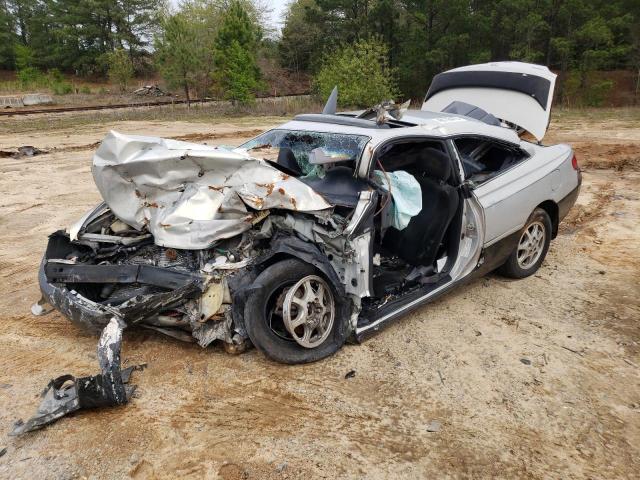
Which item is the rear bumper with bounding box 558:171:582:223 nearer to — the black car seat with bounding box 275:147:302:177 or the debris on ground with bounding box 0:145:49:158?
the black car seat with bounding box 275:147:302:177

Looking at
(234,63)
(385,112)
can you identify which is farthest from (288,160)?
(234,63)

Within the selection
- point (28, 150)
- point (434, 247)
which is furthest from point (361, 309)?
point (28, 150)

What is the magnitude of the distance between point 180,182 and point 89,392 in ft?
5.19

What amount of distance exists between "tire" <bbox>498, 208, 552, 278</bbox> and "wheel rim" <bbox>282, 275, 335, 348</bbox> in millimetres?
2131

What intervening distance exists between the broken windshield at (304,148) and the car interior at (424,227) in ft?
0.94

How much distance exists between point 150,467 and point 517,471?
6.21ft

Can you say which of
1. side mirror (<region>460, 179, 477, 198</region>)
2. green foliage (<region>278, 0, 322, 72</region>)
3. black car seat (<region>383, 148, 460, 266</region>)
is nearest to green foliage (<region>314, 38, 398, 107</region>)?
green foliage (<region>278, 0, 322, 72</region>)

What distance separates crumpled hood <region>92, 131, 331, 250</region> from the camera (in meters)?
3.38

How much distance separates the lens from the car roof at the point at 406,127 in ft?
12.3

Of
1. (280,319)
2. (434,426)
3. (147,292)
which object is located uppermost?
(147,292)

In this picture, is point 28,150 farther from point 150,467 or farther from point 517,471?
point 517,471

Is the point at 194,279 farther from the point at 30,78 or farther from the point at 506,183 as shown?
the point at 30,78

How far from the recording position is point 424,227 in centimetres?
387

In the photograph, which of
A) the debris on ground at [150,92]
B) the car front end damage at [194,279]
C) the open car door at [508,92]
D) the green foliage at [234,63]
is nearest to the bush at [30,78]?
the debris on ground at [150,92]
